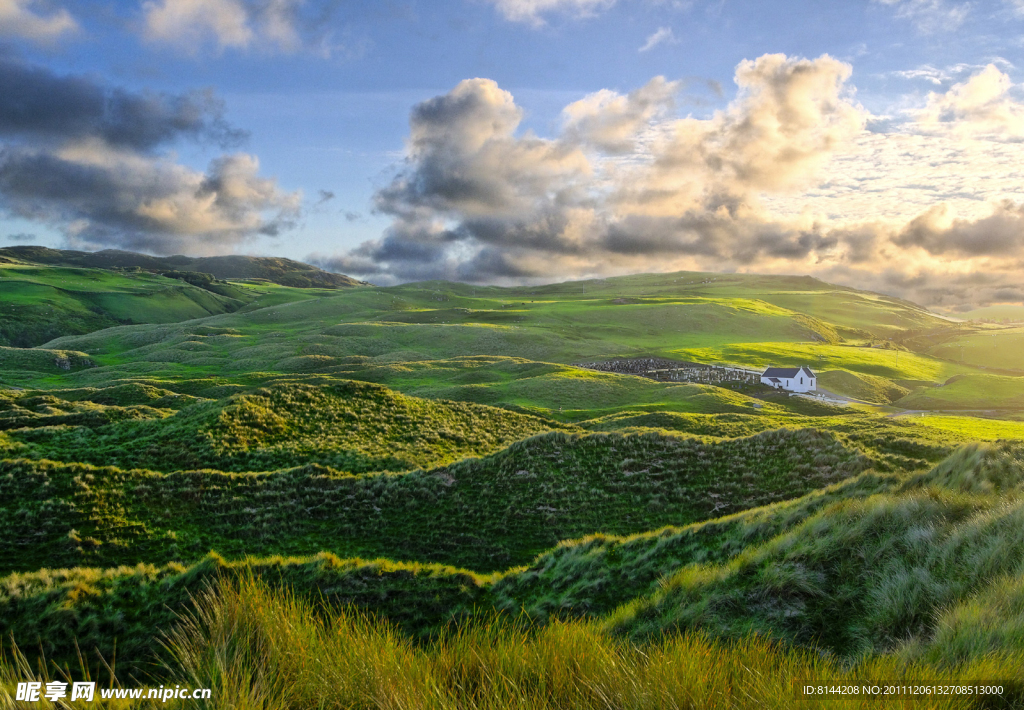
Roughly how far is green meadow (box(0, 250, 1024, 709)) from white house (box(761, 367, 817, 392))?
21.9 metres

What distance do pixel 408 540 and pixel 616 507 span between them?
7985mm

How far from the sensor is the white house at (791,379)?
76.2 m

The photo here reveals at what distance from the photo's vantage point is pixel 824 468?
20.5 m

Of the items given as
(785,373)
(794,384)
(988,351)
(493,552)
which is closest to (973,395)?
(794,384)

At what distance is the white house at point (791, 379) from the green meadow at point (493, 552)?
21.9 m

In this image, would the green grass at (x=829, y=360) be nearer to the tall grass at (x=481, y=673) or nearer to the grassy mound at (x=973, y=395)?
the grassy mound at (x=973, y=395)

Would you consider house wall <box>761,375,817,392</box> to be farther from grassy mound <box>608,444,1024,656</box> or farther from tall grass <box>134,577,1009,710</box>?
tall grass <box>134,577,1009,710</box>

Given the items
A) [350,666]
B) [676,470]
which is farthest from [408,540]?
[350,666]

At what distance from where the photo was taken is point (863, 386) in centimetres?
8381

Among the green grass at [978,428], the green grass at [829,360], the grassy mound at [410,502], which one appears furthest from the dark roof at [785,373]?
the grassy mound at [410,502]

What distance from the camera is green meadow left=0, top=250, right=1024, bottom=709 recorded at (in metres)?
3.05

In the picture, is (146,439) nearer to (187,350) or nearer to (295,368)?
(295,368)

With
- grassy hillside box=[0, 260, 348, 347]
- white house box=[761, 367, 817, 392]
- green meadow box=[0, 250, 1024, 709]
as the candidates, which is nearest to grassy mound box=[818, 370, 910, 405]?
white house box=[761, 367, 817, 392]

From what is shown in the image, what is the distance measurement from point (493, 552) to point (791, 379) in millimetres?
72735
